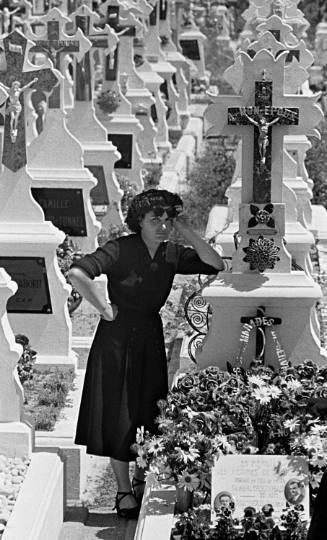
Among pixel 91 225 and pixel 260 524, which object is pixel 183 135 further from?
pixel 260 524

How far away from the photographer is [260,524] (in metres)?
7.53

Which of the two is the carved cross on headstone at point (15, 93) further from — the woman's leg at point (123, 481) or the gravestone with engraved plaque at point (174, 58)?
the gravestone with engraved plaque at point (174, 58)

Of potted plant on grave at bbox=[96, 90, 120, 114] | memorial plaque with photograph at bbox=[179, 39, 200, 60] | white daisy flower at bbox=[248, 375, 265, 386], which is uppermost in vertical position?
white daisy flower at bbox=[248, 375, 265, 386]

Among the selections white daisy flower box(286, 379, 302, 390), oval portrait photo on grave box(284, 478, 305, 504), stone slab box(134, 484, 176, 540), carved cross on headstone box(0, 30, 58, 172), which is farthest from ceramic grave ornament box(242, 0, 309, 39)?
oval portrait photo on grave box(284, 478, 305, 504)

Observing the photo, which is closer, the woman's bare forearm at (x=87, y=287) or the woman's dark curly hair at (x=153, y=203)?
the woman's bare forearm at (x=87, y=287)

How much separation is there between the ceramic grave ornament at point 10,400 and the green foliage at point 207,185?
317 inches

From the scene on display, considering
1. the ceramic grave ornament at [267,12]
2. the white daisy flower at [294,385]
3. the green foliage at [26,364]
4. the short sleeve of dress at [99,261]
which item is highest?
the short sleeve of dress at [99,261]

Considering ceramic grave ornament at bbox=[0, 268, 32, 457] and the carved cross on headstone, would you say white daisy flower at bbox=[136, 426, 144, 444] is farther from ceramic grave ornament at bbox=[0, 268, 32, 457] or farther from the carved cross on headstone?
the carved cross on headstone

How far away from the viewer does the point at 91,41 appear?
16641 millimetres

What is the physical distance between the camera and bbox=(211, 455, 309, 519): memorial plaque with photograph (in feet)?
25.3

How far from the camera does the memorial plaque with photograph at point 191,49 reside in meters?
29.8

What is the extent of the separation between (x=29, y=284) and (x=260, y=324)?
3131mm

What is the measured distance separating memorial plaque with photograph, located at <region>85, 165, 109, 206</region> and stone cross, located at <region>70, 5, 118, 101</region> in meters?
0.69

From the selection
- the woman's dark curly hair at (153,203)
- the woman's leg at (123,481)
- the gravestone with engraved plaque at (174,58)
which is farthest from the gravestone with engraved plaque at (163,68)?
the woman's leg at (123,481)
